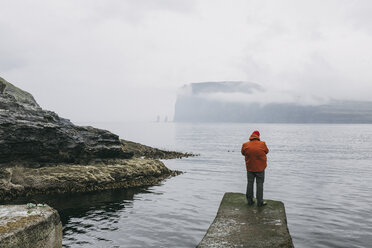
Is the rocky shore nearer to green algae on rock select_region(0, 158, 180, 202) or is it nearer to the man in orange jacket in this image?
green algae on rock select_region(0, 158, 180, 202)

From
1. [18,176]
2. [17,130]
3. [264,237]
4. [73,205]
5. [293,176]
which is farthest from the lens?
[293,176]

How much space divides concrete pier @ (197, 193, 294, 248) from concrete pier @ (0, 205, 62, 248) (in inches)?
164

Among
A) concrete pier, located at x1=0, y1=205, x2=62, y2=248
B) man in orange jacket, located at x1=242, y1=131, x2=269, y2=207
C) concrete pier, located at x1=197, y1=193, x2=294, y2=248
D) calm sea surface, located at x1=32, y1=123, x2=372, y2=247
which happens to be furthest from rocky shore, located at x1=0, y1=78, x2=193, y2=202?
man in orange jacket, located at x1=242, y1=131, x2=269, y2=207

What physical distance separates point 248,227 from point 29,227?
6.80 metres

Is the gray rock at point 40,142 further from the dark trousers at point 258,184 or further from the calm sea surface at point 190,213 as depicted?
the dark trousers at point 258,184

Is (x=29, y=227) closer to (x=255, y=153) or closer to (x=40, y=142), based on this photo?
(x=255, y=153)

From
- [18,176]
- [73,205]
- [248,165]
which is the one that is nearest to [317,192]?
[248,165]

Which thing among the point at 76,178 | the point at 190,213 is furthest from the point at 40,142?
the point at 190,213

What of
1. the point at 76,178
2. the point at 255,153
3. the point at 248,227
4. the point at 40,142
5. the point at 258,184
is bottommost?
the point at 76,178

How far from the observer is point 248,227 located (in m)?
10.3

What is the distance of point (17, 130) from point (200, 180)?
52.1 ft

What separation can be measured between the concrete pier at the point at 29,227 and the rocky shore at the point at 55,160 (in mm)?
12101

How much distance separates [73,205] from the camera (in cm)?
1736

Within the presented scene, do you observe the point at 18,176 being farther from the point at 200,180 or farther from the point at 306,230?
the point at 306,230
